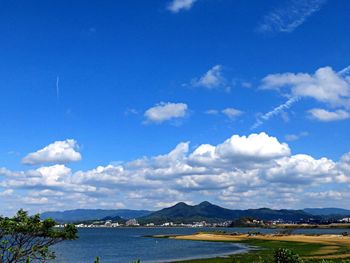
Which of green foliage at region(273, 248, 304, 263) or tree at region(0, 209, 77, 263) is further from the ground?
tree at region(0, 209, 77, 263)

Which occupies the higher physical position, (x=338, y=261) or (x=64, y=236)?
(x=64, y=236)

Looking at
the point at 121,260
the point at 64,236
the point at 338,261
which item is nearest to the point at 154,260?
the point at 121,260

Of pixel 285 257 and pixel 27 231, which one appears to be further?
pixel 27 231

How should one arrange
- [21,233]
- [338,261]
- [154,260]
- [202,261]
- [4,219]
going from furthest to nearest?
[154,260] → [202,261] → [338,261] → [21,233] → [4,219]

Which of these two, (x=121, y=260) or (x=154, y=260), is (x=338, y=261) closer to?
(x=154, y=260)

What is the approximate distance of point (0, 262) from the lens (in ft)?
132

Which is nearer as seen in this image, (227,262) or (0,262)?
(0,262)

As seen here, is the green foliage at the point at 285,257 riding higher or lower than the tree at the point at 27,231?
lower

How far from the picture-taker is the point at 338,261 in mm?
108625

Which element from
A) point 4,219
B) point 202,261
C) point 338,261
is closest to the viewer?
point 4,219

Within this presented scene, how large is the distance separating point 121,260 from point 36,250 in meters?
104

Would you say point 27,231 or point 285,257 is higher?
point 27,231

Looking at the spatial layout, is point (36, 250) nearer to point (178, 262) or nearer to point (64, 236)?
point (64, 236)

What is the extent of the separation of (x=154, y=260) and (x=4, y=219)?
101939 mm
